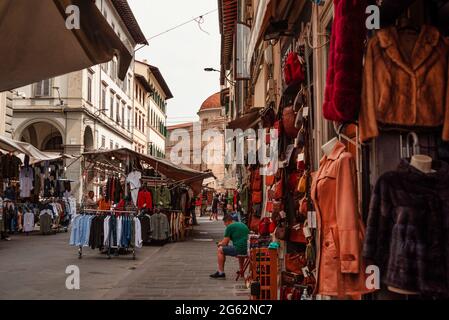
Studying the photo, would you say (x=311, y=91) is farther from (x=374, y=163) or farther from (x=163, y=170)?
(x=163, y=170)

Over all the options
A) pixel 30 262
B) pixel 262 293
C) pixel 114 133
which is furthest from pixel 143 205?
pixel 114 133

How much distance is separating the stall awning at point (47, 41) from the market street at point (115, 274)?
4.84 meters

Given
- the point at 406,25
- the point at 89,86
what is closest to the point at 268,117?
the point at 406,25

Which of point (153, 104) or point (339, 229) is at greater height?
point (153, 104)

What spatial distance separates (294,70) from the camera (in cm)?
636

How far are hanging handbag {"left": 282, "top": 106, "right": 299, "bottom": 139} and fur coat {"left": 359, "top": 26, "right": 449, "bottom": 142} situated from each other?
3.19 meters

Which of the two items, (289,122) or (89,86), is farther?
(89,86)

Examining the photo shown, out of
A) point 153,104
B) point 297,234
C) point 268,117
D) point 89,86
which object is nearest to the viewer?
point 297,234

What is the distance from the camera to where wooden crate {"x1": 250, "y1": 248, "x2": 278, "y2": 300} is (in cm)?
681

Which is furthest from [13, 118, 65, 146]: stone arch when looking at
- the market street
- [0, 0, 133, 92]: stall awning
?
[0, 0, 133, 92]: stall awning

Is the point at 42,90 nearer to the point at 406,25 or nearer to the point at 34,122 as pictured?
the point at 34,122

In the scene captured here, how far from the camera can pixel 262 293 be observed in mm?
6812

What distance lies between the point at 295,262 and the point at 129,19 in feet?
122
